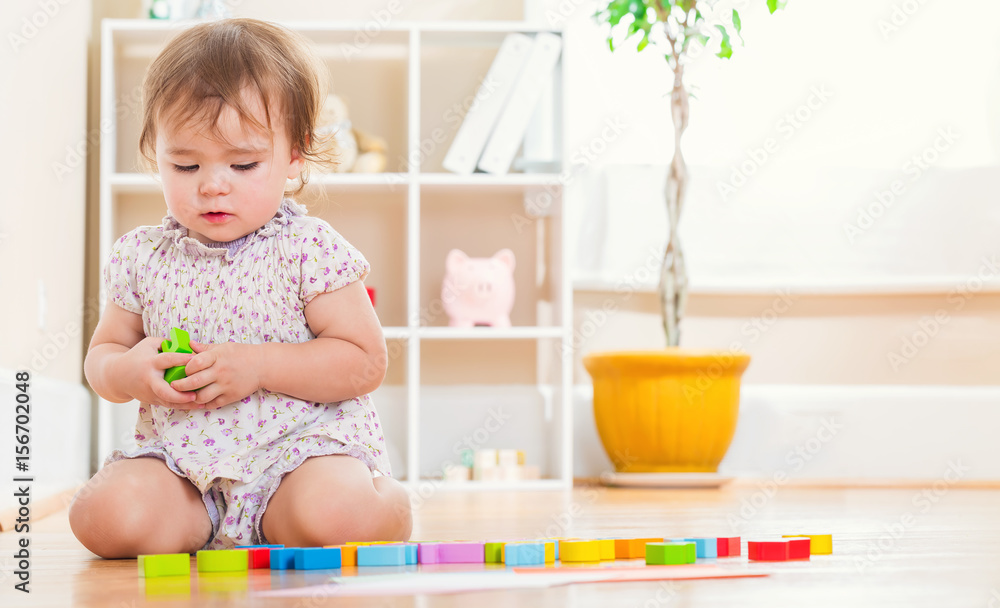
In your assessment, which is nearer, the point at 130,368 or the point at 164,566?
the point at 164,566

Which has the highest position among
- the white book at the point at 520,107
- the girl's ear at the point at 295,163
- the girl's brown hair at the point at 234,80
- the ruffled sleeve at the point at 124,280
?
the white book at the point at 520,107

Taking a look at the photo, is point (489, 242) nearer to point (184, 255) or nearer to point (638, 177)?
point (638, 177)

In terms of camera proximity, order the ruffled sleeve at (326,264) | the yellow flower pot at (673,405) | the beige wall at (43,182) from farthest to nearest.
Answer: the yellow flower pot at (673,405), the beige wall at (43,182), the ruffled sleeve at (326,264)

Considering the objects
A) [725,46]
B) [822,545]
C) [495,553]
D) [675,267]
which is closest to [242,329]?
[495,553]

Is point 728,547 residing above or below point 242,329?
below

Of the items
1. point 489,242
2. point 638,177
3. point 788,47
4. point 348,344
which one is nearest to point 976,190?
point 788,47

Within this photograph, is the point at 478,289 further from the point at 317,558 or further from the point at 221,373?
the point at 317,558

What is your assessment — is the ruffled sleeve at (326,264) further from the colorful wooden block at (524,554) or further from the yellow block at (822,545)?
the yellow block at (822,545)

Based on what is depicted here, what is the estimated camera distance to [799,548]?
2.81ft

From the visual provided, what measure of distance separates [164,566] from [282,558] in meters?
0.09

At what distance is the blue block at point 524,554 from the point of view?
2.64 ft

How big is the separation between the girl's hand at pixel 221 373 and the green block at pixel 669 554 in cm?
39

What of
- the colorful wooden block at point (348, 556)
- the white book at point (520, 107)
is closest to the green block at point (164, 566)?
the colorful wooden block at point (348, 556)

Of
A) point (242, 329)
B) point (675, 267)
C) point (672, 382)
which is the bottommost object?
point (672, 382)
